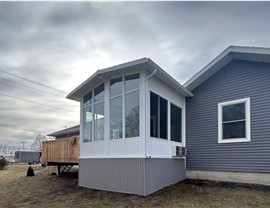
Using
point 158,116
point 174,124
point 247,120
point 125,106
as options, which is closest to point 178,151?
point 174,124

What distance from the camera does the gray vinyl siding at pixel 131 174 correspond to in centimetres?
839

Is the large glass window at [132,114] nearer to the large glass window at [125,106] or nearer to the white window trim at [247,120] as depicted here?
the large glass window at [125,106]

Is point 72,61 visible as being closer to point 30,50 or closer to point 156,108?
point 30,50

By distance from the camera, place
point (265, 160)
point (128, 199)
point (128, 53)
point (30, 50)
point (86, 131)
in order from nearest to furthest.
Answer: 1. point (128, 199)
2. point (265, 160)
3. point (86, 131)
4. point (128, 53)
5. point (30, 50)

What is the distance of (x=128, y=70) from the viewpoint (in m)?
9.23

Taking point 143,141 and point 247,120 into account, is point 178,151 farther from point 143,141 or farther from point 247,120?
point 247,120

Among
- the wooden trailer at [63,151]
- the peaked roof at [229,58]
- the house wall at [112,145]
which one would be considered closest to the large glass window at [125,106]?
the house wall at [112,145]

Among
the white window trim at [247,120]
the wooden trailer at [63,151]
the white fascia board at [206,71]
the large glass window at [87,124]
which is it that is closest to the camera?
the white window trim at [247,120]

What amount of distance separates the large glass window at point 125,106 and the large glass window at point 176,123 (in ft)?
7.17

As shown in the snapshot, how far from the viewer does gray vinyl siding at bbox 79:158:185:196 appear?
27.5 feet

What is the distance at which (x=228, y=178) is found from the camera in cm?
977

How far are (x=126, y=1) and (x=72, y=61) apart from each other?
7877 mm

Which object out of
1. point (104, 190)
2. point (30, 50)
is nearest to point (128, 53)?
point (30, 50)

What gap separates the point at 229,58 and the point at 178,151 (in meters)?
4.16
